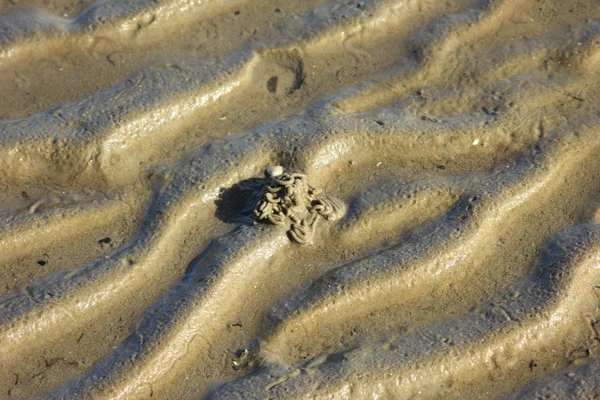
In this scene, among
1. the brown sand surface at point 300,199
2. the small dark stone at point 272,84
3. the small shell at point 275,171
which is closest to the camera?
the brown sand surface at point 300,199

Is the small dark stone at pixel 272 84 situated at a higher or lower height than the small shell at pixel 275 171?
higher

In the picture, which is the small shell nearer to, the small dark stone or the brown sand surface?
the brown sand surface

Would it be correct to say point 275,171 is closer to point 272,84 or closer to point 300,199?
point 300,199

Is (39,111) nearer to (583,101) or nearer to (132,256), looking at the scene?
(132,256)

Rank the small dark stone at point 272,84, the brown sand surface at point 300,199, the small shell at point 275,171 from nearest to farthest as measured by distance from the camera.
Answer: the brown sand surface at point 300,199
the small shell at point 275,171
the small dark stone at point 272,84

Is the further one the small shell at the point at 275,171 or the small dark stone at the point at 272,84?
the small dark stone at the point at 272,84

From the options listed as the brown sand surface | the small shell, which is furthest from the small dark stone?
the small shell

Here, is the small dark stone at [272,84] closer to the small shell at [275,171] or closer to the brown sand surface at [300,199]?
the brown sand surface at [300,199]

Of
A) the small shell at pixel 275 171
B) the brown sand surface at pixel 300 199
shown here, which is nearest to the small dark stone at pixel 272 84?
the brown sand surface at pixel 300 199
